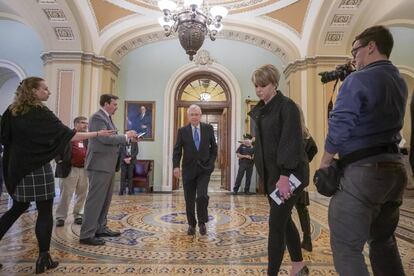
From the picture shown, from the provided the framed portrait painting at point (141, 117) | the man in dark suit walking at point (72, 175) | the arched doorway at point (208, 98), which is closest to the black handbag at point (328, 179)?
the man in dark suit walking at point (72, 175)

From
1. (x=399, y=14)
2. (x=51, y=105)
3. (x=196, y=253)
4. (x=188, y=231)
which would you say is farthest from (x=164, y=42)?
(x=196, y=253)

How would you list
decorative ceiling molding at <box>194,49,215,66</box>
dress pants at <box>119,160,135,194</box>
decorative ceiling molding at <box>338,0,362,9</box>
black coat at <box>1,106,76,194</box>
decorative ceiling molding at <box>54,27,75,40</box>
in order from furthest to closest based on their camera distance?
decorative ceiling molding at <box>194,49,215,66</box> → dress pants at <box>119,160,135,194</box> → decorative ceiling molding at <box>54,27,75,40</box> → decorative ceiling molding at <box>338,0,362,9</box> → black coat at <box>1,106,76,194</box>

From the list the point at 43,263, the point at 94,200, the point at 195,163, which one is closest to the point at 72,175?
the point at 94,200

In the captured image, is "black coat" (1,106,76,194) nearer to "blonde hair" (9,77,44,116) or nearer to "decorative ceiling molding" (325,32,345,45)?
"blonde hair" (9,77,44,116)

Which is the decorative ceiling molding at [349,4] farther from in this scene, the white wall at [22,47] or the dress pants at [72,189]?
the white wall at [22,47]

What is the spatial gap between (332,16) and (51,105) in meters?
6.53

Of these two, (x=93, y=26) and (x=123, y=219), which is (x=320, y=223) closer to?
(x=123, y=219)

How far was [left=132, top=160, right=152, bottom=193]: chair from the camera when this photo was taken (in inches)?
305

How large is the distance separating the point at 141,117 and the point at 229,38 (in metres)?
3.20

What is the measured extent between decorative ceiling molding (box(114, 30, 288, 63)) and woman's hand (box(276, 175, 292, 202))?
22.4 feet

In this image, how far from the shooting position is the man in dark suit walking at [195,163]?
3.48 m

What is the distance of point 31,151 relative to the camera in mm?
2275

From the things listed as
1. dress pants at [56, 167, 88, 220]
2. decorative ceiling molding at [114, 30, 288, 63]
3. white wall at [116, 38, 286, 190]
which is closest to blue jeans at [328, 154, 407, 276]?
dress pants at [56, 167, 88, 220]

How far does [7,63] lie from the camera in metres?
8.34
